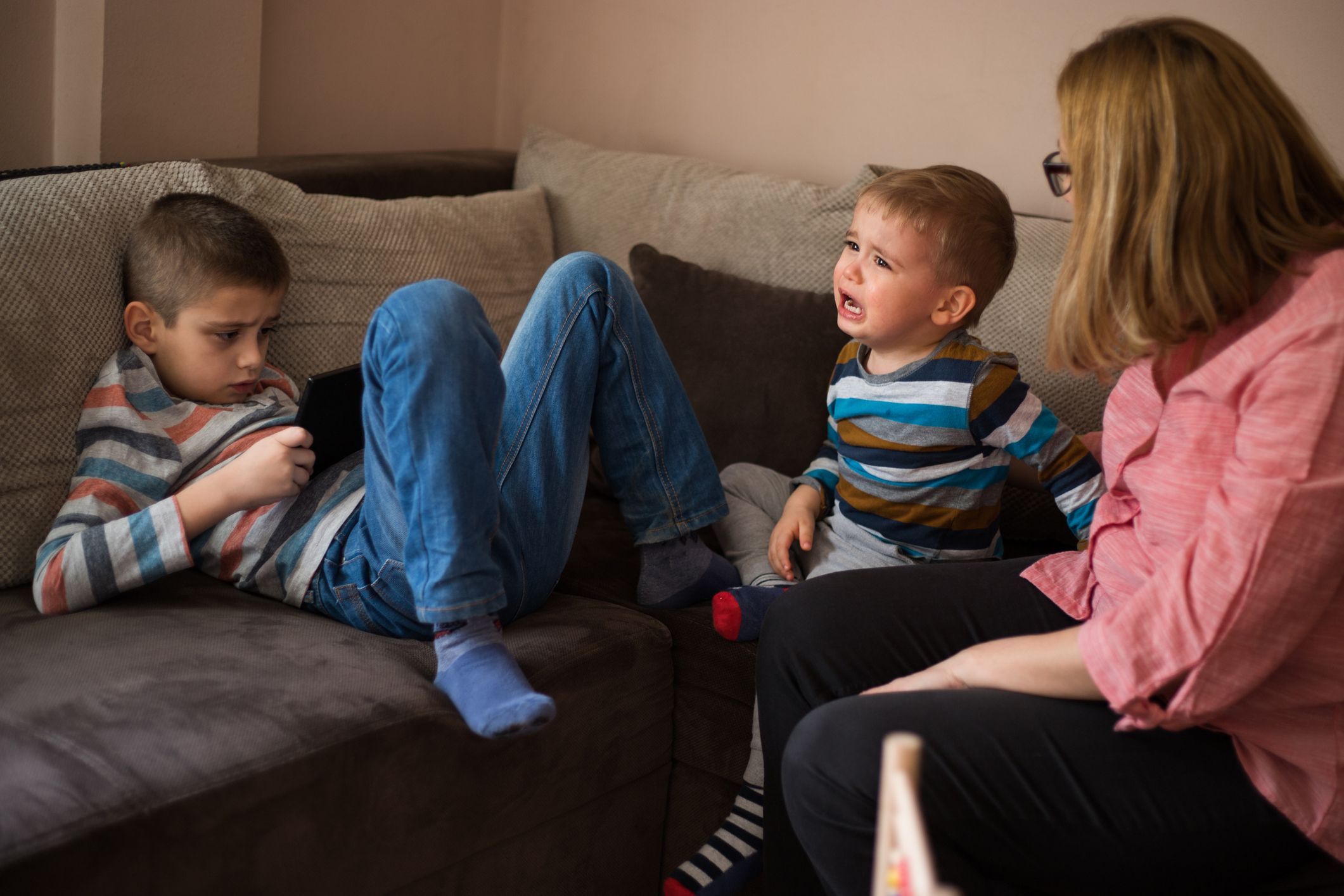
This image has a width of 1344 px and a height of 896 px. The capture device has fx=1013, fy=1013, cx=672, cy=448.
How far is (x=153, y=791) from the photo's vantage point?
0.89 m

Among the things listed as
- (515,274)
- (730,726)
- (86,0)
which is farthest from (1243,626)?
(86,0)

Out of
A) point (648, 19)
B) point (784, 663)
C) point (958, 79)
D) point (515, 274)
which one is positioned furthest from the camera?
point (648, 19)

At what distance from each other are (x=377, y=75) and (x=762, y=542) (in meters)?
1.67

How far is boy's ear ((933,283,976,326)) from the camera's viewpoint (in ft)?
4.79

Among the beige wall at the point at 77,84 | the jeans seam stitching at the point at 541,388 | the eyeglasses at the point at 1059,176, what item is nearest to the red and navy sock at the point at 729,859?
the jeans seam stitching at the point at 541,388

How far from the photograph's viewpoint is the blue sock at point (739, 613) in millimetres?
1377

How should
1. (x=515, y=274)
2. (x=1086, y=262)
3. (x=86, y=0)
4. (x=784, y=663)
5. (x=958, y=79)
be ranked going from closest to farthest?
(x=1086, y=262) → (x=784, y=663) → (x=86, y=0) → (x=515, y=274) → (x=958, y=79)

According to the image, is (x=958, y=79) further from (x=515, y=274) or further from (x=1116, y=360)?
(x=1116, y=360)

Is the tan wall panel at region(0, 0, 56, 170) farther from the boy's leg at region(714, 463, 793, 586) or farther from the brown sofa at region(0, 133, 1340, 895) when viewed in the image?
the boy's leg at region(714, 463, 793, 586)

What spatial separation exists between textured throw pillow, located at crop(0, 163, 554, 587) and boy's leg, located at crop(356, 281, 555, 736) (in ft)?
1.62

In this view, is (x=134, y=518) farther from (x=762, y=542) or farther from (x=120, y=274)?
(x=762, y=542)

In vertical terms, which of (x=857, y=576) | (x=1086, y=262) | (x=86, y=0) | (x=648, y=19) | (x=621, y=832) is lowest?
(x=621, y=832)

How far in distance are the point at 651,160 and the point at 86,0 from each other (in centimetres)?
108

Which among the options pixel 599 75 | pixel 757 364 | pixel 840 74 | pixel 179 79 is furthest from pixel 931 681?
pixel 599 75
